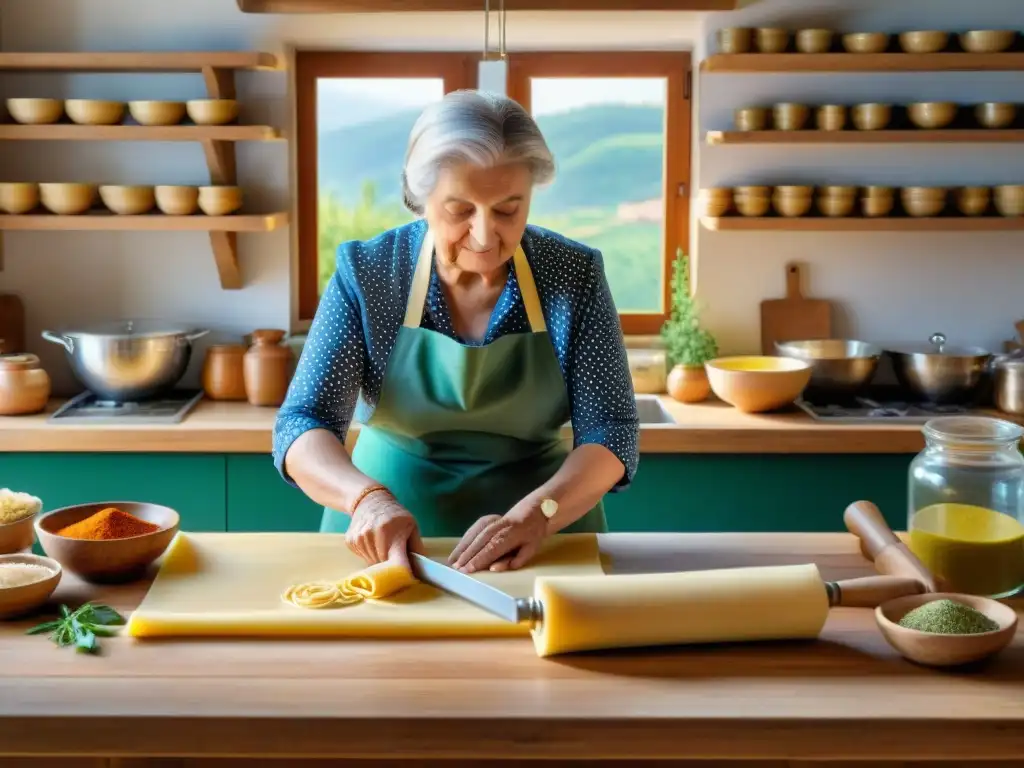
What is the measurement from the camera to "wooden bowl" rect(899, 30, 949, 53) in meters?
3.48

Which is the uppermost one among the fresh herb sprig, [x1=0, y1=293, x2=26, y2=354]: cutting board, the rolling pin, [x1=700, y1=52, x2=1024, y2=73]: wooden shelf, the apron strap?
[x1=700, y1=52, x2=1024, y2=73]: wooden shelf

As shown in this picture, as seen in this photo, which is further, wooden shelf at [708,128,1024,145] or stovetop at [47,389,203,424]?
wooden shelf at [708,128,1024,145]

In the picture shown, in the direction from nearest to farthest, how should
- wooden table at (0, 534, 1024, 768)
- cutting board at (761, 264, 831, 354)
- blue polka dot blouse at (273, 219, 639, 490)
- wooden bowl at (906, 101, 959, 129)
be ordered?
wooden table at (0, 534, 1024, 768), blue polka dot blouse at (273, 219, 639, 490), wooden bowl at (906, 101, 959, 129), cutting board at (761, 264, 831, 354)

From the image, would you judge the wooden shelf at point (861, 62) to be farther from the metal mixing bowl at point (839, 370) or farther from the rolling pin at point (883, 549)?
the rolling pin at point (883, 549)

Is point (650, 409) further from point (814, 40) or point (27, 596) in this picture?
point (27, 596)

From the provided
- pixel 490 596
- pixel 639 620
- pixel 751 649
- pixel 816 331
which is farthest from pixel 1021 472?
pixel 816 331

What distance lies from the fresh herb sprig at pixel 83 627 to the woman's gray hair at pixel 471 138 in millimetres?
796

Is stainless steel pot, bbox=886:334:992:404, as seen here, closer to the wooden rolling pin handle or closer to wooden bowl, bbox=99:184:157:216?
the wooden rolling pin handle

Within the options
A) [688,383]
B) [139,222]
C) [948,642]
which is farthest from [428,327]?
[139,222]

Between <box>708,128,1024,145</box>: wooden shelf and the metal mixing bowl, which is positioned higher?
<box>708,128,1024,145</box>: wooden shelf

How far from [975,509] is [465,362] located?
90 centimetres

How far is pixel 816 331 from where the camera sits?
3.77m

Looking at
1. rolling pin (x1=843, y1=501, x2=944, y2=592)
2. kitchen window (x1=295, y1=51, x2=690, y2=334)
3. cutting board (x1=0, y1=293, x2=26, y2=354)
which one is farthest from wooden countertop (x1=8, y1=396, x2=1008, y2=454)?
rolling pin (x1=843, y1=501, x2=944, y2=592)

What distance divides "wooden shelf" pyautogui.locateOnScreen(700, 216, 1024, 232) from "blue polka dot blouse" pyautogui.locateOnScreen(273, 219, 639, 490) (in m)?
1.45
